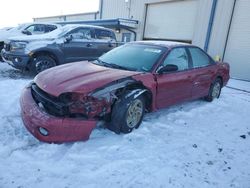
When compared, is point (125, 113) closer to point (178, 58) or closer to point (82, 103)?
point (82, 103)

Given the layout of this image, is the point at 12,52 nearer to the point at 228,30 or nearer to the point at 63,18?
the point at 228,30

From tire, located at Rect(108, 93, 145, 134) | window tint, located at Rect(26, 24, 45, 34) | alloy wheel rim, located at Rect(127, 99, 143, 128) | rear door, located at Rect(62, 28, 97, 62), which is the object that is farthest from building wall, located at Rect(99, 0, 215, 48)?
tire, located at Rect(108, 93, 145, 134)

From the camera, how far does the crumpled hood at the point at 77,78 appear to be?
3.49 m

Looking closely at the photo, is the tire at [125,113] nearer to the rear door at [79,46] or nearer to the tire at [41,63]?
the tire at [41,63]

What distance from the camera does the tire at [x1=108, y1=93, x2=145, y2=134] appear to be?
149 inches

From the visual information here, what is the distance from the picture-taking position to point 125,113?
3814mm

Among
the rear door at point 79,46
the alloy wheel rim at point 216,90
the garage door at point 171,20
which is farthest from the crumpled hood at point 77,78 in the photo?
the garage door at point 171,20

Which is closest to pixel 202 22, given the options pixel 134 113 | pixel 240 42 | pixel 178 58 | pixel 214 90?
pixel 240 42

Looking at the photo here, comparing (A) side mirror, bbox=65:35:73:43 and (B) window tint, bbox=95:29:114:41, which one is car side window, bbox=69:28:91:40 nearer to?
(A) side mirror, bbox=65:35:73:43

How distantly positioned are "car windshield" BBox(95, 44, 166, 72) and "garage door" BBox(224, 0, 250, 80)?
25.8 feet

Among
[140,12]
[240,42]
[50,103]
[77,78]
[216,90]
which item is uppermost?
[140,12]

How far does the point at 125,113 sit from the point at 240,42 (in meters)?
9.54

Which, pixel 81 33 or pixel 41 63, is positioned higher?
pixel 81 33

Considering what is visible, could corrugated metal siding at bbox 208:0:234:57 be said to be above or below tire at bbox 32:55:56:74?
above
